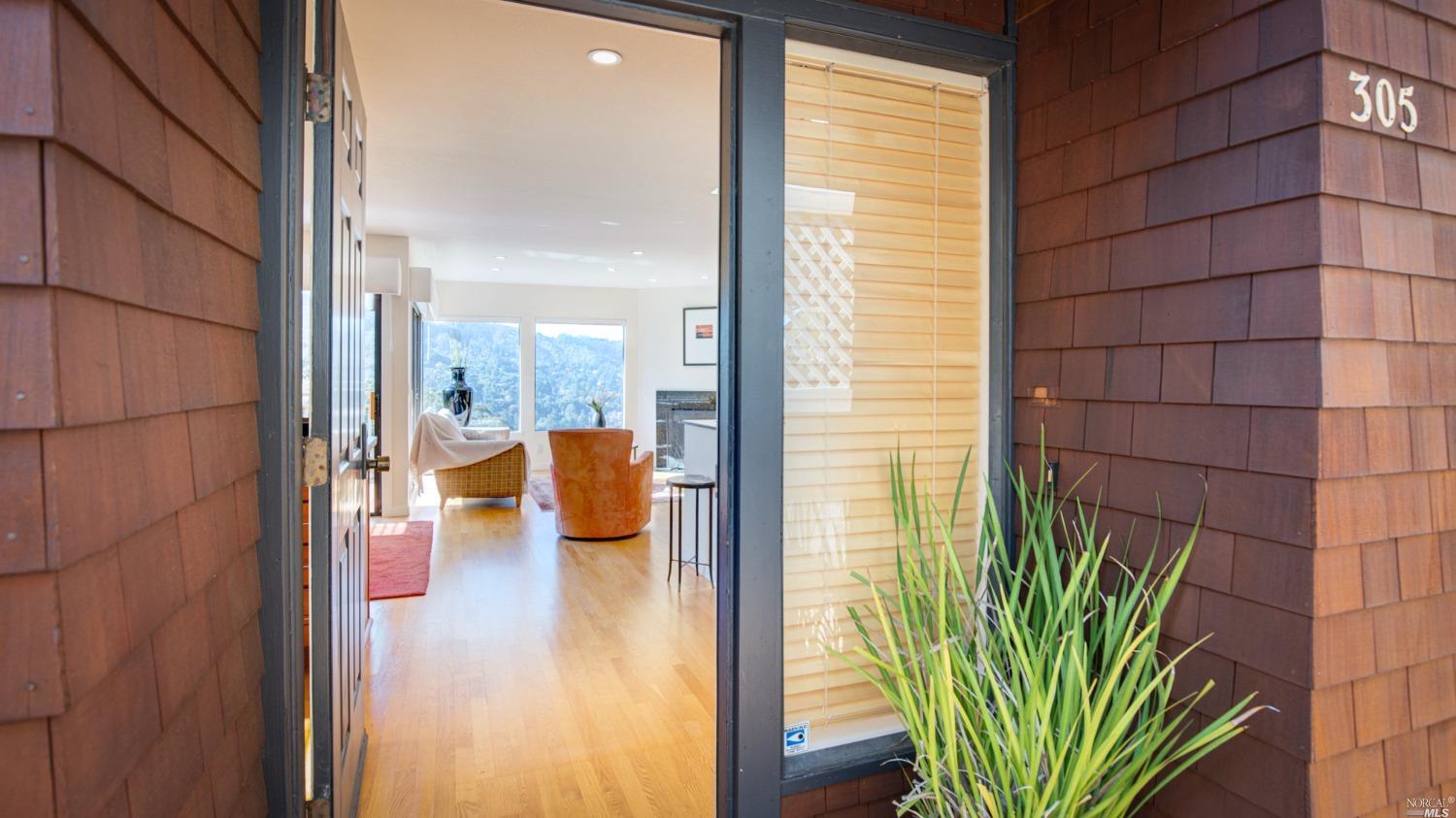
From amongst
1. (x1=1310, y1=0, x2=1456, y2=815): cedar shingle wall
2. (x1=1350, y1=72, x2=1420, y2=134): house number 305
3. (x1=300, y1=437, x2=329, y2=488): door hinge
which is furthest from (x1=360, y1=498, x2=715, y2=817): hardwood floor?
(x1=1350, y1=72, x2=1420, y2=134): house number 305

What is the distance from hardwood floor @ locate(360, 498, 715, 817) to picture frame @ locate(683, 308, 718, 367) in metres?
5.70

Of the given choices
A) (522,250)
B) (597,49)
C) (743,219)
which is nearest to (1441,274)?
(743,219)

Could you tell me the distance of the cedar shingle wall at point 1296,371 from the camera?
1.41 meters

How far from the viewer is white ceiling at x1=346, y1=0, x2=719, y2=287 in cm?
275

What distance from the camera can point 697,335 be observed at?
10578mm

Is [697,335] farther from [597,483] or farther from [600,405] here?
[597,483]

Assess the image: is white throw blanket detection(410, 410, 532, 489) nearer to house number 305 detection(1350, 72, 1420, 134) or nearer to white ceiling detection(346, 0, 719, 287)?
white ceiling detection(346, 0, 719, 287)

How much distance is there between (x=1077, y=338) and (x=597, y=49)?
2023 millimetres

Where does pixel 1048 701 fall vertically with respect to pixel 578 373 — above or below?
below

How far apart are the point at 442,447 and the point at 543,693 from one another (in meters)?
4.25

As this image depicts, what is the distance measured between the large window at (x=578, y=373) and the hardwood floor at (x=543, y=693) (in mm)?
5390

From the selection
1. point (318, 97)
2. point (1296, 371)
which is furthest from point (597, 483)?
point (1296, 371)

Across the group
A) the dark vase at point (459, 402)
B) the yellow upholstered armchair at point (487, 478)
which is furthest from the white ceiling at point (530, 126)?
the dark vase at point (459, 402)

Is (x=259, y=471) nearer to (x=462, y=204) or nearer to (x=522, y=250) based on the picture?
(x=462, y=204)
